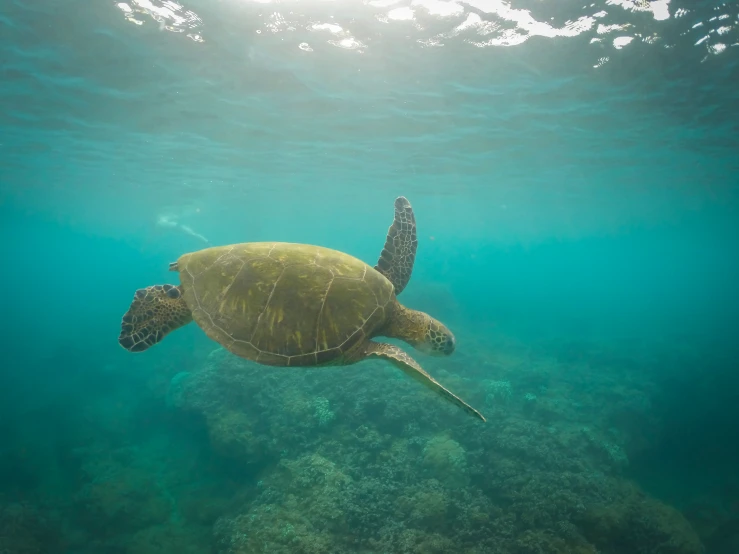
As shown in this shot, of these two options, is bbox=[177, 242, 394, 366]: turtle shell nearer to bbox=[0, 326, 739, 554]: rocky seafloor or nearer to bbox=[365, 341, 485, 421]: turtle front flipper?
bbox=[365, 341, 485, 421]: turtle front flipper

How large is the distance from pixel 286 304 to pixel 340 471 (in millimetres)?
5563

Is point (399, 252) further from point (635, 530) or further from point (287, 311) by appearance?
point (635, 530)

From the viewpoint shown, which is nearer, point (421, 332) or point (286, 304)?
point (286, 304)

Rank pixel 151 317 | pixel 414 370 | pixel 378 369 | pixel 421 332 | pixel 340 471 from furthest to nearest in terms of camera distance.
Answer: pixel 378 369
pixel 340 471
pixel 421 332
pixel 151 317
pixel 414 370

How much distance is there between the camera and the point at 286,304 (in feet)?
14.9

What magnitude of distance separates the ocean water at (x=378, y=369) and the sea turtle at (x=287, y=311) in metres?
4.04

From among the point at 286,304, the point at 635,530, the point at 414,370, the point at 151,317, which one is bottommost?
the point at 635,530

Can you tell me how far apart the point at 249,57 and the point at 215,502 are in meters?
13.5

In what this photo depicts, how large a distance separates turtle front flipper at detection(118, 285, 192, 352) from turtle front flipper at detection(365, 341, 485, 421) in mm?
2752

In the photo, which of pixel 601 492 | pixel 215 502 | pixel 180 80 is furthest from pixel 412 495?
pixel 180 80

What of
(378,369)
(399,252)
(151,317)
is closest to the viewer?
(151,317)

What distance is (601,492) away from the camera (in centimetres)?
789

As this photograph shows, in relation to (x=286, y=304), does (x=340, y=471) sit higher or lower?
lower

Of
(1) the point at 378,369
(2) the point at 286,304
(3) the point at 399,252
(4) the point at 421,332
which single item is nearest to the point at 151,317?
(2) the point at 286,304
